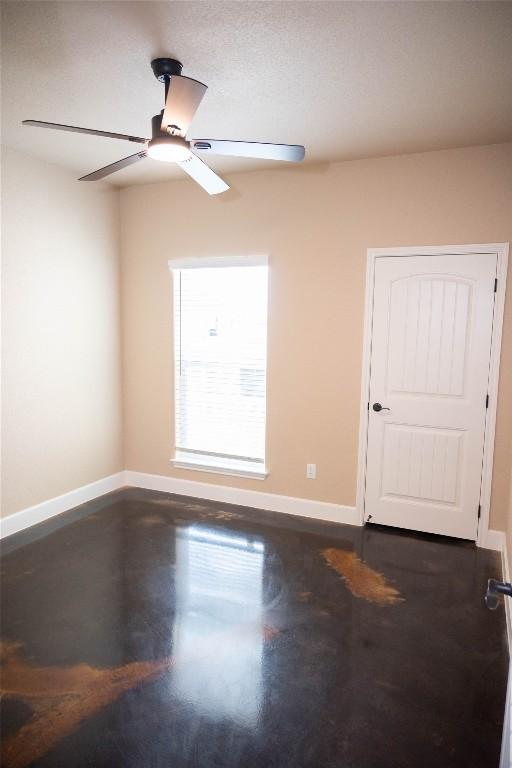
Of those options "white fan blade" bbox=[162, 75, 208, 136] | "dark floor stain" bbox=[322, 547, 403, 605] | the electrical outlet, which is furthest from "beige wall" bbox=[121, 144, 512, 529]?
"white fan blade" bbox=[162, 75, 208, 136]

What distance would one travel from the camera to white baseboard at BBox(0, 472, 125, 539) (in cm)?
348

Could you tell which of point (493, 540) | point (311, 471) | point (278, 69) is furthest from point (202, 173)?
point (493, 540)

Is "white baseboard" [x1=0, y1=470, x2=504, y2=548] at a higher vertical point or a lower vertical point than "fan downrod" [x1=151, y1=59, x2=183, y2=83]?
lower

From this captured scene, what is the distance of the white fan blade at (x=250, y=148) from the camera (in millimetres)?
2186

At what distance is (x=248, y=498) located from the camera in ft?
13.5

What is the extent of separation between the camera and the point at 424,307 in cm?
342

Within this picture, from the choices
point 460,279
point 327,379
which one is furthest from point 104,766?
point 460,279

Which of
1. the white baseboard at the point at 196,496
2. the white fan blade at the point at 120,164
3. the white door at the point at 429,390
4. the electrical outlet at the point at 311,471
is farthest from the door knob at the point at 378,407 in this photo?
the white fan blade at the point at 120,164

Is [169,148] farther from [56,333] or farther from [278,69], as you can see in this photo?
[56,333]

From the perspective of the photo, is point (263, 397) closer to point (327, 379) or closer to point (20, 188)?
point (327, 379)

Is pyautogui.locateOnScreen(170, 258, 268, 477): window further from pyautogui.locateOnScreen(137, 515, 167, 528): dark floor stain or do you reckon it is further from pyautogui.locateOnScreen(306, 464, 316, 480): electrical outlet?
pyautogui.locateOnScreen(137, 515, 167, 528): dark floor stain

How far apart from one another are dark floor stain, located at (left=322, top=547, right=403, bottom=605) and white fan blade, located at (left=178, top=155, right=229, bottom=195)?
8.22 ft

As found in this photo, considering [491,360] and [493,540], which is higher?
[491,360]

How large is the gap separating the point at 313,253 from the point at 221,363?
1238 millimetres
